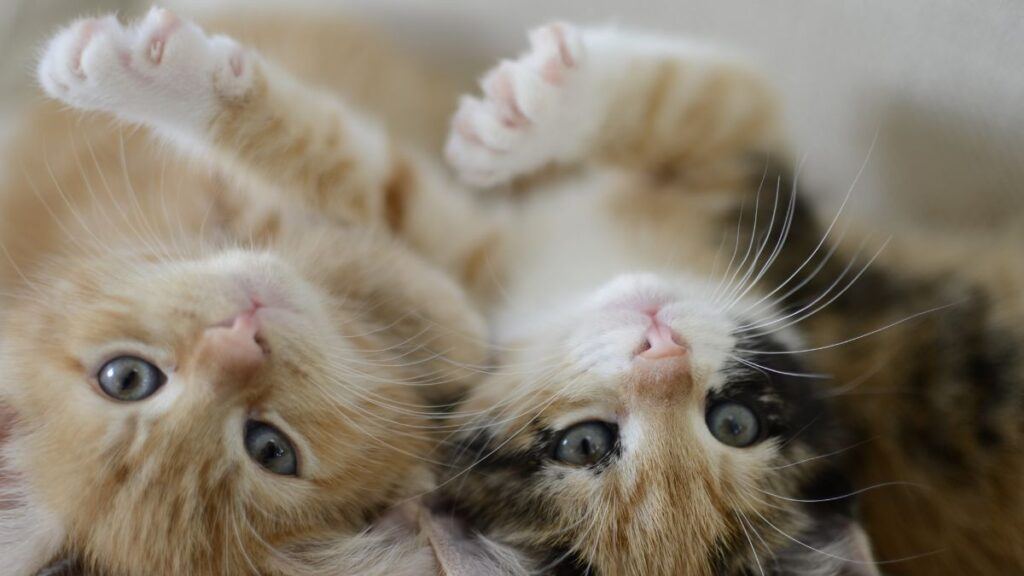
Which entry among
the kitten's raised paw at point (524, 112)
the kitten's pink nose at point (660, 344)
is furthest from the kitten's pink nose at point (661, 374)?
the kitten's raised paw at point (524, 112)

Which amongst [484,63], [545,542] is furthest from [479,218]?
[545,542]

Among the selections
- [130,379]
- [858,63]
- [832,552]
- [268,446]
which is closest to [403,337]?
[268,446]

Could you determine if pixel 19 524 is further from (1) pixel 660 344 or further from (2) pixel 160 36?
(1) pixel 660 344

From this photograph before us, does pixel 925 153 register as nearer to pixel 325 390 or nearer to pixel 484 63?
pixel 484 63

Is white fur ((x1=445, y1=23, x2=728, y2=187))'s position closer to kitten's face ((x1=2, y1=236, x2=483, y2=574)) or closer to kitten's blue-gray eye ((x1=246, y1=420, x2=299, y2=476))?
kitten's face ((x1=2, y1=236, x2=483, y2=574))

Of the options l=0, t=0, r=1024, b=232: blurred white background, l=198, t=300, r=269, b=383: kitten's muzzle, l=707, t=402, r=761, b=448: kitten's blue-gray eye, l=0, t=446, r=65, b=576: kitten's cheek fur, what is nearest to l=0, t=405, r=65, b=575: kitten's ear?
l=0, t=446, r=65, b=576: kitten's cheek fur
